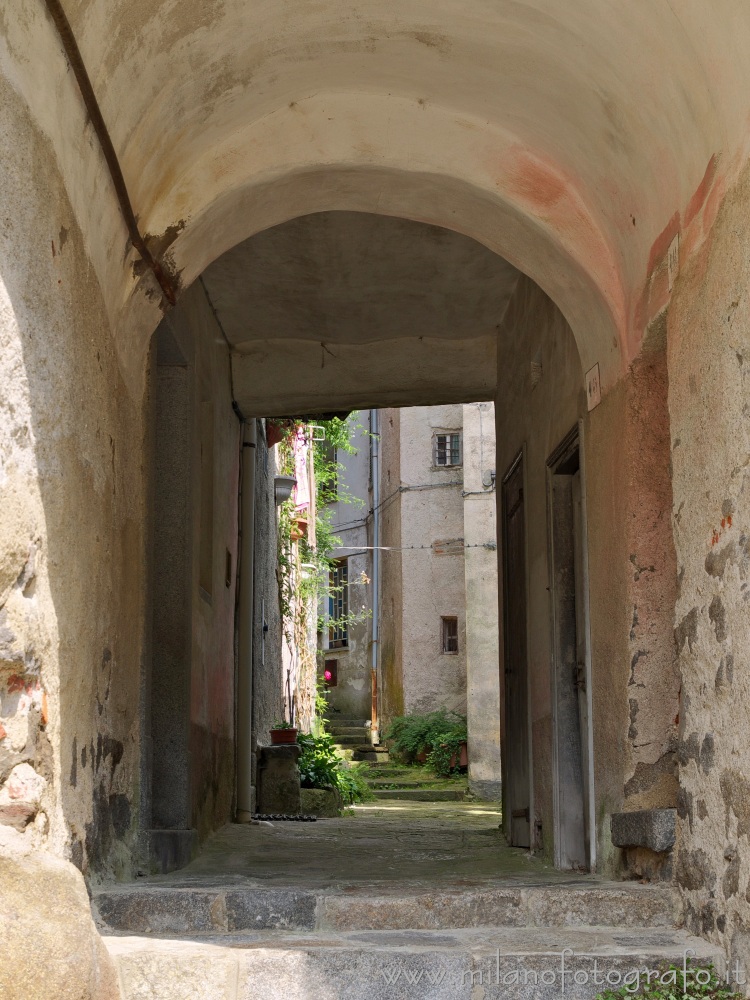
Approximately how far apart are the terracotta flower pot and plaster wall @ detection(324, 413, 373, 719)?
1065cm

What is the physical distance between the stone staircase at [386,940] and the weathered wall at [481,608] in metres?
11.6

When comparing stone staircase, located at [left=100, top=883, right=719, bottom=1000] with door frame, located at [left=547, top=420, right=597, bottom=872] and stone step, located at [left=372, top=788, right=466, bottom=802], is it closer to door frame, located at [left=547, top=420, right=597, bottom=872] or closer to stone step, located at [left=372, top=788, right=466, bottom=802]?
door frame, located at [left=547, top=420, right=597, bottom=872]

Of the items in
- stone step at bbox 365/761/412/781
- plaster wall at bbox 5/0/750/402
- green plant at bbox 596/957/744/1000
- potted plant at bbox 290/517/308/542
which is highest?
plaster wall at bbox 5/0/750/402

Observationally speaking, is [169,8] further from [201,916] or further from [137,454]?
[201,916]

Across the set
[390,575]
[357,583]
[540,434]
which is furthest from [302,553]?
[540,434]

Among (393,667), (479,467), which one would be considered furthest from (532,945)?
(393,667)

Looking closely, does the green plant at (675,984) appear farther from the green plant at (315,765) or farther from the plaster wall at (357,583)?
the plaster wall at (357,583)

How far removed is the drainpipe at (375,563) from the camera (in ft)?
69.1

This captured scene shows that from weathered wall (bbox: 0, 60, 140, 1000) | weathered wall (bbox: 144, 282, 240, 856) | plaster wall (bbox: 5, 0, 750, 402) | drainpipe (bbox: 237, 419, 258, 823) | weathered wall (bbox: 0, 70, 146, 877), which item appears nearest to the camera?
weathered wall (bbox: 0, 60, 140, 1000)

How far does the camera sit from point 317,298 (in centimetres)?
761

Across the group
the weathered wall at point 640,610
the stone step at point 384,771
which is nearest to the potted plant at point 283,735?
the weathered wall at point 640,610

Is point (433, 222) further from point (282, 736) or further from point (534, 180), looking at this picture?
point (282, 736)

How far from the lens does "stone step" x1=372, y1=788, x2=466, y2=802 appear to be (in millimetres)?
14656

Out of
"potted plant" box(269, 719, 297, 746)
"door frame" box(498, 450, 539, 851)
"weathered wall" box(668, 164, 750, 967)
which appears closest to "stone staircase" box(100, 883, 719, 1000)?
"weathered wall" box(668, 164, 750, 967)
